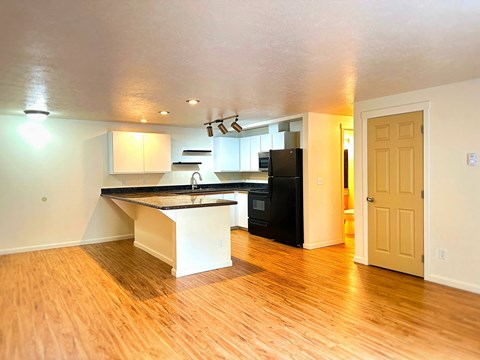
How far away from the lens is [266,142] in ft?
21.9

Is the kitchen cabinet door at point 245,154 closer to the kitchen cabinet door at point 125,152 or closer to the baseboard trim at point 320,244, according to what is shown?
the kitchen cabinet door at point 125,152

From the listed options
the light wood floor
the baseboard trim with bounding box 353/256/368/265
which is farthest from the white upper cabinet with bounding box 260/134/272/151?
the baseboard trim with bounding box 353/256/368/265

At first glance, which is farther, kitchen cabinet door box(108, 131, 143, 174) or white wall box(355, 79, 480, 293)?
kitchen cabinet door box(108, 131, 143, 174)

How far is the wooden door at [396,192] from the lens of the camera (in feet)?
13.1

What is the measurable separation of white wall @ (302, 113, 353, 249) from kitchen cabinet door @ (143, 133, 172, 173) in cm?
276

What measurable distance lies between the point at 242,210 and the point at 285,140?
1.83m

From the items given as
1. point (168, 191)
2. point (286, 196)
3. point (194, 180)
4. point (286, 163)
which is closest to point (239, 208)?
point (194, 180)

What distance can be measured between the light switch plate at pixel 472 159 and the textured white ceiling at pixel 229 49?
828mm

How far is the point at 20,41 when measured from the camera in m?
2.31

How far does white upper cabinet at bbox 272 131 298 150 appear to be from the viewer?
6145mm

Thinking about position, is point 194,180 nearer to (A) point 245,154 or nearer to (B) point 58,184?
(A) point 245,154

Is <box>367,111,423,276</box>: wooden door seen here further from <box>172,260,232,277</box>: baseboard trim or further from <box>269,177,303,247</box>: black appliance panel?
<box>172,260,232,277</box>: baseboard trim

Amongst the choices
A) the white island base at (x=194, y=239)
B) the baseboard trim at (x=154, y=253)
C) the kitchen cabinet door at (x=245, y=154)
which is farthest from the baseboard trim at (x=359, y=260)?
the kitchen cabinet door at (x=245, y=154)

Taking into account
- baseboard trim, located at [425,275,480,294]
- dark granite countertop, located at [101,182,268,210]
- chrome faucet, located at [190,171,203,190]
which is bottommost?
baseboard trim, located at [425,275,480,294]
